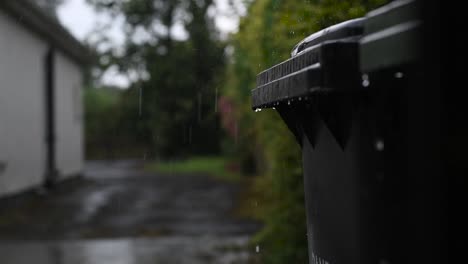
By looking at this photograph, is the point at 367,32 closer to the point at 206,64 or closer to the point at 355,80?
the point at 355,80

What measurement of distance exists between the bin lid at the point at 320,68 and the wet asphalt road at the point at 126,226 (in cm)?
542

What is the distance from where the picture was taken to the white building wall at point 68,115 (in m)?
20.1

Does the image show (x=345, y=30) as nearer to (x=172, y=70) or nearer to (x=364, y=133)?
(x=364, y=133)

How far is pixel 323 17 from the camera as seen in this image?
530 cm

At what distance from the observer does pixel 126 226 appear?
12.2m

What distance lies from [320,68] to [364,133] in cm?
31

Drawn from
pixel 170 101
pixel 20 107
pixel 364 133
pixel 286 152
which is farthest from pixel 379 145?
pixel 170 101

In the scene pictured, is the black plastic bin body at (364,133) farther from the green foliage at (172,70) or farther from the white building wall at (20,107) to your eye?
the green foliage at (172,70)

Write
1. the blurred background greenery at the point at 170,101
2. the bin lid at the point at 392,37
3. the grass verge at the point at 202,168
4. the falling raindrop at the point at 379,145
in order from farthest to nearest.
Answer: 1. the blurred background greenery at the point at 170,101
2. the grass verge at the point at 202,168
3. the falling raindrop at the point at 379,145
4. the bin lid at the point at 392,37

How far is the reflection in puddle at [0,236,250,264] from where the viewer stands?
899 cm

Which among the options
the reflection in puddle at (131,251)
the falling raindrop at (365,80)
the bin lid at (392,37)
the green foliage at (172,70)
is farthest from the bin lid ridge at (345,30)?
the green foliage at (172,70)

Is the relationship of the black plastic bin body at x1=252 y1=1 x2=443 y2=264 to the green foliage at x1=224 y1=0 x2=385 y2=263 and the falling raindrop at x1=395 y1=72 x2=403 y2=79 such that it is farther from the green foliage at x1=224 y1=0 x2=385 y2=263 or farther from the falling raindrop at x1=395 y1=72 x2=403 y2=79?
the green foliage at x1=224 y1=0 x2=385 y2=263

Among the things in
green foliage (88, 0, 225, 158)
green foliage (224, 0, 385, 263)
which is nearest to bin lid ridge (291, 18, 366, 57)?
green foliage (224, 0, 385, 263)

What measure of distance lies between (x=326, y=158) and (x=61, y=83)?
59.7ft
